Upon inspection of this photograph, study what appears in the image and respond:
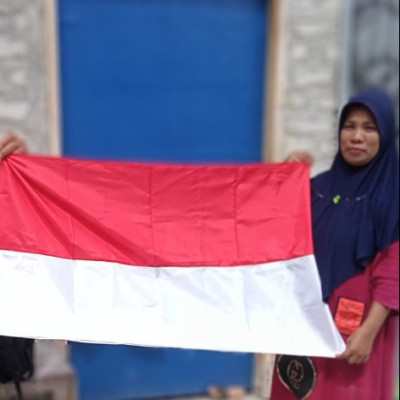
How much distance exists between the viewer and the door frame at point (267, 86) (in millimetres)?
3902

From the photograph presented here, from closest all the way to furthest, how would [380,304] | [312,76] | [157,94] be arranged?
[380,304]
[157,94]
[312,76]

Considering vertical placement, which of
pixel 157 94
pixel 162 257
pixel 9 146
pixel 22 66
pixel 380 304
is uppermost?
pixel 22 66

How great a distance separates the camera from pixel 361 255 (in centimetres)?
255

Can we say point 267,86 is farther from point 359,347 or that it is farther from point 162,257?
point 359,347

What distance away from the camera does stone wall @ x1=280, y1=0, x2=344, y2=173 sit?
4.26 m

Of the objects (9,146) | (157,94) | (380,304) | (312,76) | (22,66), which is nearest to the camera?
(380,304)

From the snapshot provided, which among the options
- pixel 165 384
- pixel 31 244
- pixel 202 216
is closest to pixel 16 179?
pixel 31 244

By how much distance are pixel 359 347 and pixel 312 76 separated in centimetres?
221

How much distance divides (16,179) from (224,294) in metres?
0.90

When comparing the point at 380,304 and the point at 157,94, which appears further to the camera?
the point at 157,94

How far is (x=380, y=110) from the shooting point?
2.60m

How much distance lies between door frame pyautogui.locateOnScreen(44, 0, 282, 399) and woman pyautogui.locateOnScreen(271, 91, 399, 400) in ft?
3.92

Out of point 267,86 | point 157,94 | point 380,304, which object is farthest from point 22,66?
point 380,304

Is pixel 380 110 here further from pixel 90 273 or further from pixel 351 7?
pixel 351 7
